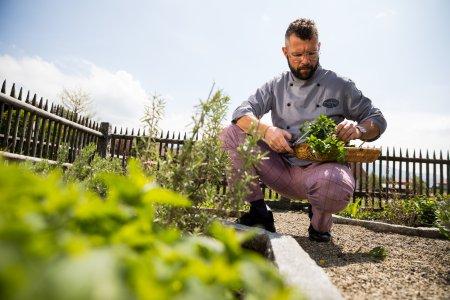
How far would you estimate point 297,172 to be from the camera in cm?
317

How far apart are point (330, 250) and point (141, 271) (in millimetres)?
2552

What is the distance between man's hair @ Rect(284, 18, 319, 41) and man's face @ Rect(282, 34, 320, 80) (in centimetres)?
4

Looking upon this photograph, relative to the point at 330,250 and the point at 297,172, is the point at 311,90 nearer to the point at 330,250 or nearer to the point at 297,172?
the point at 297,172

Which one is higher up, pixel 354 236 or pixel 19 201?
pixel 19 201

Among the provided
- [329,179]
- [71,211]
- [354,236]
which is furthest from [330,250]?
[71,211]

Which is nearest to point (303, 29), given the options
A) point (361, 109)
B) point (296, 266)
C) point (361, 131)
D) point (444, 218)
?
point (361, 109)

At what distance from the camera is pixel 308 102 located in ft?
11.5

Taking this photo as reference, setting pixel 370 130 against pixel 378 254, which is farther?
pixel 370 130

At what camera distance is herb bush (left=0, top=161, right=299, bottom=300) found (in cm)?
29

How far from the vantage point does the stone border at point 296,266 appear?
3.59 ft

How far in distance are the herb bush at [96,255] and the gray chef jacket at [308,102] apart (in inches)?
105

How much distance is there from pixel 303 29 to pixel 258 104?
3.23 ft

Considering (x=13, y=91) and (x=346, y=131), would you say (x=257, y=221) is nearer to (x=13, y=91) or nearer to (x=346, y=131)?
(x=346, y=131)

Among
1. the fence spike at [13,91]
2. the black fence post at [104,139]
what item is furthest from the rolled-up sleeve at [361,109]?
the black fence post at [104,139]
